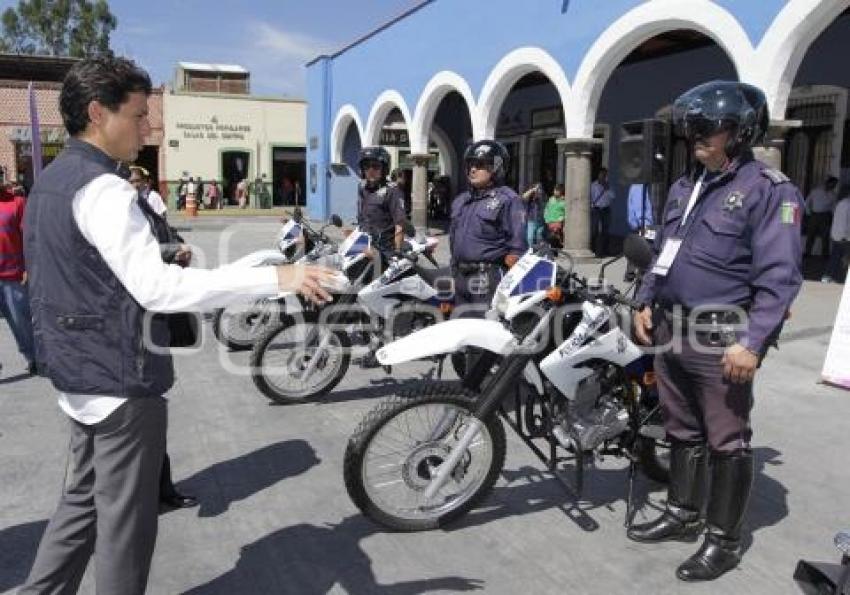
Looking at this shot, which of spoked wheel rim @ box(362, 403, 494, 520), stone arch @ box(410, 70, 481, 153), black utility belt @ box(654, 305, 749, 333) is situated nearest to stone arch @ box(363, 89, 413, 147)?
stone arch @ box(410, 70, 481, 153)

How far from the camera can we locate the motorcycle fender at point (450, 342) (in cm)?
330

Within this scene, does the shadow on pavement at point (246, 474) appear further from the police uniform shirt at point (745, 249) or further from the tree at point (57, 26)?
the tree at point (57, 26)

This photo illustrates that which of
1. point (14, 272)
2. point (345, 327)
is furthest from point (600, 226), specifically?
point (14, 272)

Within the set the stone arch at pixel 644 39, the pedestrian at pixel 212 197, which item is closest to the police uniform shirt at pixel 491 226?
the stone arch at pixel 644 39

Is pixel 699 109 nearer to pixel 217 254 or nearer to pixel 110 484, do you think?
pixel 110 484

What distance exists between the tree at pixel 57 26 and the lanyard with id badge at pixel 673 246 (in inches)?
2244

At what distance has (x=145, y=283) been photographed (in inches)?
77.3

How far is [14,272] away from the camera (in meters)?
5.86

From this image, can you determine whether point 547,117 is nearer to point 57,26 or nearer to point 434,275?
point 434,275

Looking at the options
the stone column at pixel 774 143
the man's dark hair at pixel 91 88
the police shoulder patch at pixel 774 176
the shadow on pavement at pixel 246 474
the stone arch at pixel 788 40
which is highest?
the stone arch at pixel 788 40

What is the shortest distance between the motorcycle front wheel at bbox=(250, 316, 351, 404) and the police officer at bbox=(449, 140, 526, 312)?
998 mm

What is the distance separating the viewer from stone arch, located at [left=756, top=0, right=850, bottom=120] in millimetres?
8969

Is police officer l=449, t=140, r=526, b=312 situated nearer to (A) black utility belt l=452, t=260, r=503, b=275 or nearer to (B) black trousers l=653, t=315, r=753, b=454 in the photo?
(A) black utility belt l=452, t=260, r=503, b=275

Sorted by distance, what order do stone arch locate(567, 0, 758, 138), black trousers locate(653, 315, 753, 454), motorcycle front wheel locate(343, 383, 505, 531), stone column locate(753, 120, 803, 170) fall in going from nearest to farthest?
black trousers locate(653, 315, 753, 454)
motorcycle front wheel locate(343, 383, 505, 531)
stone column locate(753, 120, 803, 170)
stone arch locate(567, 0, 758, 138)
